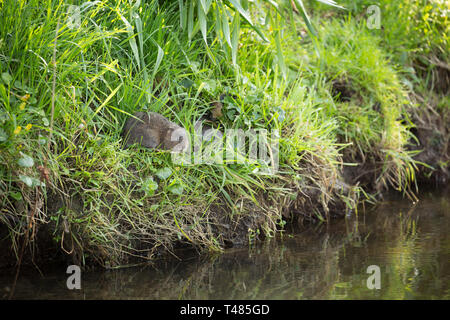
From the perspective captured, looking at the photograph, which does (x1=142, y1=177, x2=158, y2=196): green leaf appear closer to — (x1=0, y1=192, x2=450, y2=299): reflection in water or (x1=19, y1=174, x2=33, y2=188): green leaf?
(x1=0, y1=192, x2=450, y2=299): reflection in water

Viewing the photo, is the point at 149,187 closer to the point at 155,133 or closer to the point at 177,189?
the point at 177,189

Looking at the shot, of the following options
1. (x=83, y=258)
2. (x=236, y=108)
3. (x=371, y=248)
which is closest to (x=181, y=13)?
(x=236, y=108)

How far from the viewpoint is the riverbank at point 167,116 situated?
223 cm

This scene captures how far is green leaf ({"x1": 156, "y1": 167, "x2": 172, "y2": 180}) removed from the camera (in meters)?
2.41

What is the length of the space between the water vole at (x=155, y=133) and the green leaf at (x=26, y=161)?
523mm

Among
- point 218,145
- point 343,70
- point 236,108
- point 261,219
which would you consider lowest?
point 261,219

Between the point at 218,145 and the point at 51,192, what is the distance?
0.79m

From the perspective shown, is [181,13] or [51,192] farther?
[181,13]

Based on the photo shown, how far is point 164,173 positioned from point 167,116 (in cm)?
37

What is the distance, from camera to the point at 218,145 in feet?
8.57

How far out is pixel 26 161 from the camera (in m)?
2.04

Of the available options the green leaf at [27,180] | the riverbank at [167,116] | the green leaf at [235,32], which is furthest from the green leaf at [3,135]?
the green leaf at [235,32]
